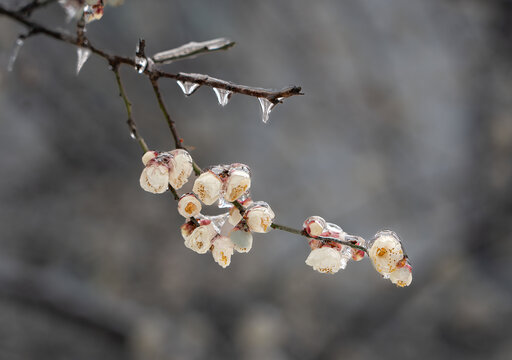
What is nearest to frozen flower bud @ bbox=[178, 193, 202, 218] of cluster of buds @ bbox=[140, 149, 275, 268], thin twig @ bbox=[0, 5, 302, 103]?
cluster of buds @ bbox=[140, 149, 275, 268]

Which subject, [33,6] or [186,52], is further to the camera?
[33,6]

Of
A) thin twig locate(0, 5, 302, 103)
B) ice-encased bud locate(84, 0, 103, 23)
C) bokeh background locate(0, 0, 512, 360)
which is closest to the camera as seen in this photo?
thin twig locate(0, 5, 302, 103)

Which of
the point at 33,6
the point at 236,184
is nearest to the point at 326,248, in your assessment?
the point at 236,184

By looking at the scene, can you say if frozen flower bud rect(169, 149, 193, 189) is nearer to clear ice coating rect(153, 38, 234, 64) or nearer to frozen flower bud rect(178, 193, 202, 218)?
frozen flower bud rect(178, 193, 202, 218)

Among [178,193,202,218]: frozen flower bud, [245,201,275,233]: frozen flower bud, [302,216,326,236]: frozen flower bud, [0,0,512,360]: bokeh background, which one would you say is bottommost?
[245,201,275,233]: frozen flower bud

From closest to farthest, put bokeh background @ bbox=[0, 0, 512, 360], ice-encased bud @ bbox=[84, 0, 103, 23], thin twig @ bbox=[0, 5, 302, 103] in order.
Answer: thin twig @ bbox=[0, 5, 302, 103]
ice-encased bud @ bbox=[84, 0, 103, 23]
bokeh background @ bbox=[0, 0, 512, 360]

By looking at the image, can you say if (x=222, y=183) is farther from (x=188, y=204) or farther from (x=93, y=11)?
(x=93, y=11)
